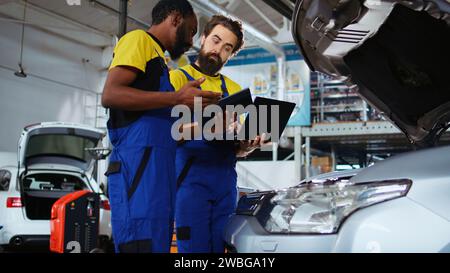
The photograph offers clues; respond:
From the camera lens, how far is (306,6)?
1613 mm

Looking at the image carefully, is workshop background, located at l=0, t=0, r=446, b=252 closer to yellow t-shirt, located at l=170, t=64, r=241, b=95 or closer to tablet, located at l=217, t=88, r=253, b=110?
yellow t-shirt, located at l=170, t=64, r=241, b=95

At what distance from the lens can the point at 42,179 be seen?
6.21 meters

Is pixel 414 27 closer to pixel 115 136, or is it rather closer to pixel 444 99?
pixel 444 99

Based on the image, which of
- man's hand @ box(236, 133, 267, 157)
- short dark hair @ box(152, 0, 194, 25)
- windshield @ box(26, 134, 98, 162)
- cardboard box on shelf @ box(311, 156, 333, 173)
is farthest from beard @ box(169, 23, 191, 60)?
cardboard box on shelf @ box(311, 156, 333, 173)

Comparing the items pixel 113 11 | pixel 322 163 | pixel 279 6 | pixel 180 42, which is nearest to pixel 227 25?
pixel 180 42

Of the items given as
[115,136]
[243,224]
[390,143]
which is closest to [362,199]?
[243,224]

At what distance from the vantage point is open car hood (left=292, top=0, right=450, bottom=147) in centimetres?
156

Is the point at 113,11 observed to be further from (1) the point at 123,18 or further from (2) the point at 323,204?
(2) the point at 323,204

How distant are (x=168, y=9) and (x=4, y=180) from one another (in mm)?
4155

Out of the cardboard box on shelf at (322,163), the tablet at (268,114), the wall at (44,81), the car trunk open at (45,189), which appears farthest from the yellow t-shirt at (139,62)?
the wall at (44,81)

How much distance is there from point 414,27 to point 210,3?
17.0 feet

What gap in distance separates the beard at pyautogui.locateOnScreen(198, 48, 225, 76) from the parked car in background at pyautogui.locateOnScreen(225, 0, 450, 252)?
0.50 m

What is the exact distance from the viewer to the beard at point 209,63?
227 centimetres

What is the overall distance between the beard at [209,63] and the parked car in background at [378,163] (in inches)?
19.5
